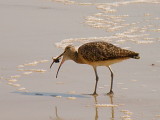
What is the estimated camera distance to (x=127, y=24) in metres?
18.4

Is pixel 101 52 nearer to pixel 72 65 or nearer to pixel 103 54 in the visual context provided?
pixel 103 54

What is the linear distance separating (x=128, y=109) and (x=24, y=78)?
271cm

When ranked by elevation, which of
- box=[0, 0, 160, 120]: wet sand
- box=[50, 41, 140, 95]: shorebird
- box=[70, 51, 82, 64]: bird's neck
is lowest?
box=[0, 0, 160, 120]: wet sand

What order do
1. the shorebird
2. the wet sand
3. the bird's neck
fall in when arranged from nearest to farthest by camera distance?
the wet sand
the shorebird
the bird's neck

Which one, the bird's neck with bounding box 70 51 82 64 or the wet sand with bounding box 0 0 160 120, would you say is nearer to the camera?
the wet sand with bounding box 0 0 160 120

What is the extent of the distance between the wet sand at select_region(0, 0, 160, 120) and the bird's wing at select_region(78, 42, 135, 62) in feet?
1.79

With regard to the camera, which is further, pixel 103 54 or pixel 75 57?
pixel 75 57

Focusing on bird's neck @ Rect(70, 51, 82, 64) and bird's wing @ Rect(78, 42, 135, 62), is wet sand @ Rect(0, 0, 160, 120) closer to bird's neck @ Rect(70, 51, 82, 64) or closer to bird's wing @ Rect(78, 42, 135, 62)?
bird's neck @ Rect(70, 51, 82, 64)

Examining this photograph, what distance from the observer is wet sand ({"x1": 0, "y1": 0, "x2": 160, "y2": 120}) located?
9.54 m

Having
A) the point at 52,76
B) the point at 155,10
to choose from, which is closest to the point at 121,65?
the point at 52,76

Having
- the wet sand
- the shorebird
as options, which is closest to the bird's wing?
the shorebird

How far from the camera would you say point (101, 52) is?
36.8 ft

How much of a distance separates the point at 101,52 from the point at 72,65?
1.87m

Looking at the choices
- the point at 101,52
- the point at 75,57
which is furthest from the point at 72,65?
the point at 101,52
